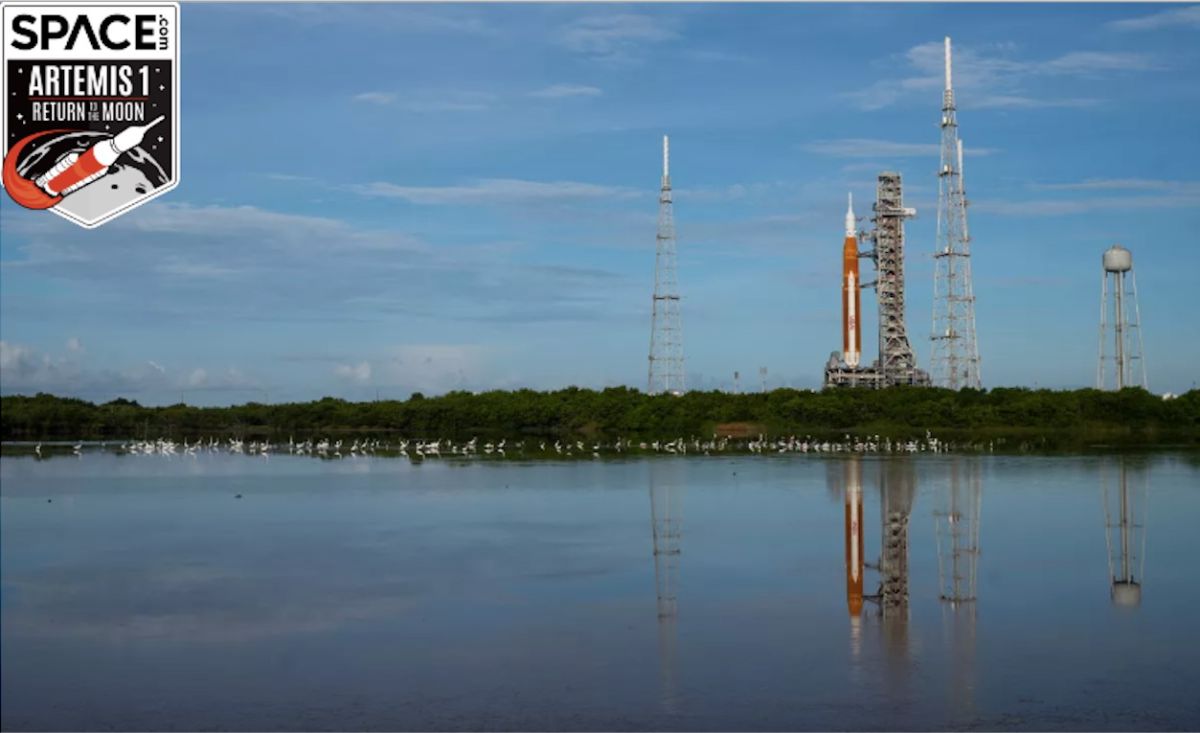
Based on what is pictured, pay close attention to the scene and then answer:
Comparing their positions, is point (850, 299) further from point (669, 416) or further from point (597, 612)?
point (597, 612)

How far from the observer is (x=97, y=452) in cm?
5794

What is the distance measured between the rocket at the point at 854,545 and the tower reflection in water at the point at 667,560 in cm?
248

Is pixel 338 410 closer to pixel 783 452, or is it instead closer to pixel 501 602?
pixel 783 452

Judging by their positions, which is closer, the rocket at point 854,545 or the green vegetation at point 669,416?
the rocket at point 854,545

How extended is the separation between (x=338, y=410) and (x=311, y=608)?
91074 millimetres

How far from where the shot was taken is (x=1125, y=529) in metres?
26.1

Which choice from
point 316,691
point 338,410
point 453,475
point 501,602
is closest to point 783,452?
point 453,475

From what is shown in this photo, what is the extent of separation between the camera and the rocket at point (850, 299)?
8231 centimetres

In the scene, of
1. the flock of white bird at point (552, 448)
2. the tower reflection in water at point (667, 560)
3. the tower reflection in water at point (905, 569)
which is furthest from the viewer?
the flock of white bird at point (552, 448)

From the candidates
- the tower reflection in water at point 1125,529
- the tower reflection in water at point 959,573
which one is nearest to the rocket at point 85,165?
the tower reflection in water at point 959,573

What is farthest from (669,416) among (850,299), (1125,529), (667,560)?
(667,560)

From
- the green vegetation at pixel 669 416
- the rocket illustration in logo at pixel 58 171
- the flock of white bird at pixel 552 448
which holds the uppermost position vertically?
the rocket illustration in logo at pixel 58 171

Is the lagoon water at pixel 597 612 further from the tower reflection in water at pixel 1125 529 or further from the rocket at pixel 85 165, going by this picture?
the rocket at pixel 85 165

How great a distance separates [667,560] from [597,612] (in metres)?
4.98
